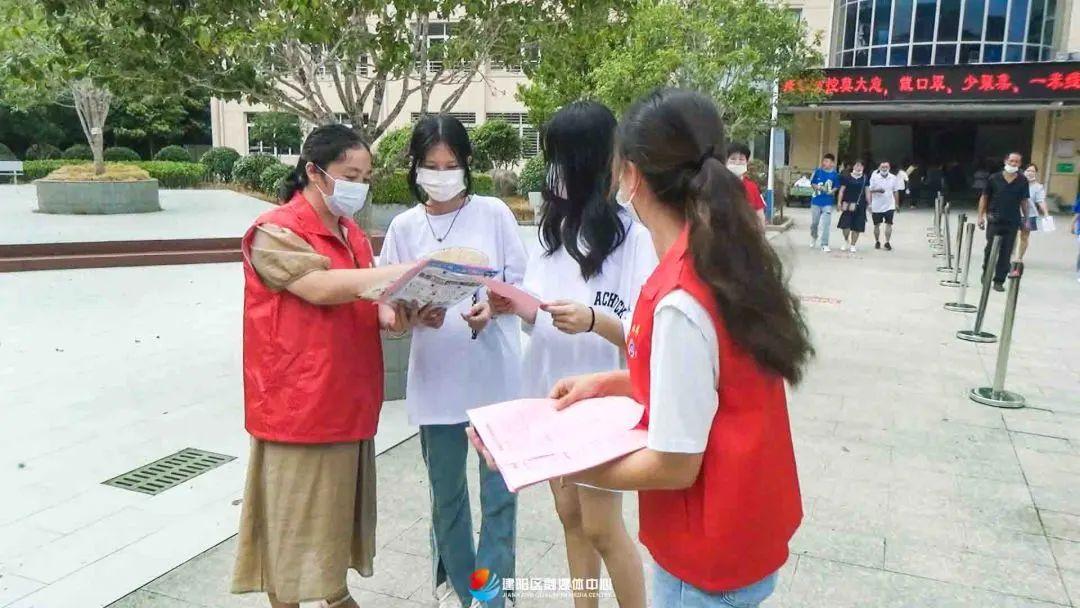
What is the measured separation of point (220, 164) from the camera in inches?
1051

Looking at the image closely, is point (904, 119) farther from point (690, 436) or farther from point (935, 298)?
point (690, 436)

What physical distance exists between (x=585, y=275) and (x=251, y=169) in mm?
24437

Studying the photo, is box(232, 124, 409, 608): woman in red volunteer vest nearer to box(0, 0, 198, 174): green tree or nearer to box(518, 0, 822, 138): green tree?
box(0, 0, 198, 174): green tree

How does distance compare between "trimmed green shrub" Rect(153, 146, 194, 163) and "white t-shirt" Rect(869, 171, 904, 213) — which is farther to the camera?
"trimmed green shrub" Rect(153, 146, 194, 163)

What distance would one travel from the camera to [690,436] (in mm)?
1470

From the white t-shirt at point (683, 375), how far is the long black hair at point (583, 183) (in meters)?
1.00

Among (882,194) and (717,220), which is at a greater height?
(717,220)

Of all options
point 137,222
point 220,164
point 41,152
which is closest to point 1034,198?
point 137,222

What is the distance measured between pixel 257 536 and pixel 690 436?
1.63 m

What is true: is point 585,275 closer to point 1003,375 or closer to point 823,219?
point 1003,375

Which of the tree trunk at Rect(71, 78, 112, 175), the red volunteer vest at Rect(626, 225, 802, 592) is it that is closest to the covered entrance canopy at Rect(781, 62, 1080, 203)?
the tree trunk at Rect(71, 78, 112, 175)

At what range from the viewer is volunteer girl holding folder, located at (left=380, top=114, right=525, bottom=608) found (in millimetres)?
2686

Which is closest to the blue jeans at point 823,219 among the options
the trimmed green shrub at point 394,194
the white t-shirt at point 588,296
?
the trimmed green shrub at point 394,194

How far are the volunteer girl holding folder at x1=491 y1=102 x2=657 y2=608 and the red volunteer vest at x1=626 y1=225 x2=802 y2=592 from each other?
2.44 feet
